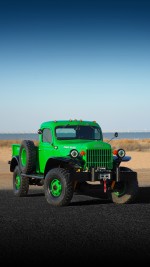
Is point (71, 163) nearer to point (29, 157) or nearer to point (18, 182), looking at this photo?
point (29, 157)

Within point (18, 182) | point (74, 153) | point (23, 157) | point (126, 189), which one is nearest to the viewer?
point (74, 153)

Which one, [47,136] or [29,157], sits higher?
[47,136]

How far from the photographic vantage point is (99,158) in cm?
1342

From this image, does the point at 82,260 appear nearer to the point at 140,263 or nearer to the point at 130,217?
the point at 140,263

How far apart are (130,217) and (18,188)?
5.39 meters

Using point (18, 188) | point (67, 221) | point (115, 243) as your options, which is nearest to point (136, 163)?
point (18, 188)

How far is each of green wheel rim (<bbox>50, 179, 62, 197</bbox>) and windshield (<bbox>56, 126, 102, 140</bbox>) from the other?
1.60 m

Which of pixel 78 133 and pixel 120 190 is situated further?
pixel 78 133

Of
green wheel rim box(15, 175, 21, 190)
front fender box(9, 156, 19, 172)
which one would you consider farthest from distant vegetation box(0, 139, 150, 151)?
green wheel rim box(15, 175, 21, 190)

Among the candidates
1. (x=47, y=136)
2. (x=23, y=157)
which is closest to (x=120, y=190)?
(x=47, y=136)

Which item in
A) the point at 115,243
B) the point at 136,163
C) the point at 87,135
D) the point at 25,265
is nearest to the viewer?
the point at 25,265

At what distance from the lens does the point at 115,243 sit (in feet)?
27.2

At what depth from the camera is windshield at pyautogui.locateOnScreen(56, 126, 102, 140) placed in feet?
47.8

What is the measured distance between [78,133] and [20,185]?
2.47 m
